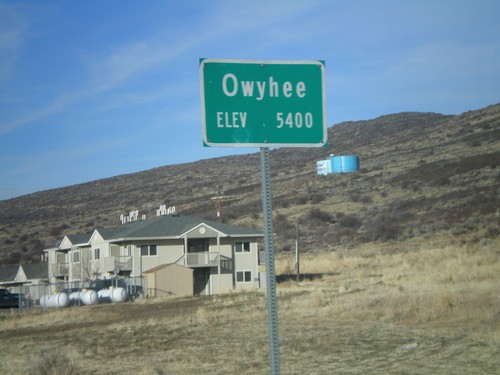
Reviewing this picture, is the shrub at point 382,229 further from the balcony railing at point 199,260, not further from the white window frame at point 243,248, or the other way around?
the balcony railing at point 199,260

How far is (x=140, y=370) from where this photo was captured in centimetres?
1375

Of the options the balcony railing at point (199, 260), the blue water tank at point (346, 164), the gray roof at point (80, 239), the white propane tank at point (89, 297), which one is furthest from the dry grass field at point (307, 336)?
the blue water tank at point (346, 164)

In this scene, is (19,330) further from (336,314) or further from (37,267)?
(37,267)

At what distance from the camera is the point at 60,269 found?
A: 205ft

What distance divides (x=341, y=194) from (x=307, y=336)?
59.5 m

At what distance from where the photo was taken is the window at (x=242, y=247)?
51.2m

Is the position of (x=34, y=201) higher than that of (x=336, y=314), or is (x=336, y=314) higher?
(x=34, y=201)

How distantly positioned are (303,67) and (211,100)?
68cm

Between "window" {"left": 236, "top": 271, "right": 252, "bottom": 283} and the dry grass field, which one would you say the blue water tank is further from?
the dry grass field

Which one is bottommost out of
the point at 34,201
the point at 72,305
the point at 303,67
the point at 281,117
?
the point at 72,305

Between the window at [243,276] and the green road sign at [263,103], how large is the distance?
46074 millimetres

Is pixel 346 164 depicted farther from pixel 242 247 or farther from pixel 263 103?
pixel 263 103

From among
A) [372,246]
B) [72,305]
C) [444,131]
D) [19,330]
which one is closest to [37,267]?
[72,305]

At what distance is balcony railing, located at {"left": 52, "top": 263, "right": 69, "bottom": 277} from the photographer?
62269 millimetres
